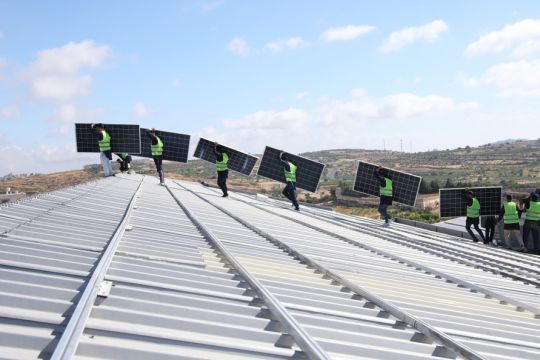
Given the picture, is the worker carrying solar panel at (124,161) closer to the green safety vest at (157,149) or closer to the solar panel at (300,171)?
the green safety vest at (157,149)

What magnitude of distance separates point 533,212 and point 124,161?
1400cm

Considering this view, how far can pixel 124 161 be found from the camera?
20469 mm

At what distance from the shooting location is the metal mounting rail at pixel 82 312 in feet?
9.56

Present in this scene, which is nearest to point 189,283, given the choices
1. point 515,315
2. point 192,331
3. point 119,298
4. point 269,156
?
point 119,298

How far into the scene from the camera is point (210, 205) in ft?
44.6

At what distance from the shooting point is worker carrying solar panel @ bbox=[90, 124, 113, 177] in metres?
17.3

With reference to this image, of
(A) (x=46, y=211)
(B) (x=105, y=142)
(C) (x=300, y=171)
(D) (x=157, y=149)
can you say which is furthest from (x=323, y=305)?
(C) (x=300, y=171)

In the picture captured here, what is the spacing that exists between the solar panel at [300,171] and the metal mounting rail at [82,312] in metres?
15.2

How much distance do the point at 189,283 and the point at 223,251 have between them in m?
1.83

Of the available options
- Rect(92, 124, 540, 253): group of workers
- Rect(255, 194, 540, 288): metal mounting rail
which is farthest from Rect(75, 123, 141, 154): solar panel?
Rect(255, 194, 540, 288): metal mounting rail

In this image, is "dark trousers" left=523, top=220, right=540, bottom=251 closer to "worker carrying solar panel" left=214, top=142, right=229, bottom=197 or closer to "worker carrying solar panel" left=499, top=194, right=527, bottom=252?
"worker carrying solar panel" left=499, top=194, right=527, bottom=252

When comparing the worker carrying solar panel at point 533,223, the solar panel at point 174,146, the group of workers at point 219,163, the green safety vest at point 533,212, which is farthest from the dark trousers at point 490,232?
the solar panel at point 174,146

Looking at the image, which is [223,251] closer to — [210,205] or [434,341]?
[434,341]

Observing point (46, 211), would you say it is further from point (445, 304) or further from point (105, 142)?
point (105, 142)
